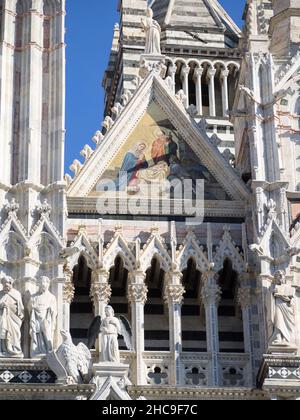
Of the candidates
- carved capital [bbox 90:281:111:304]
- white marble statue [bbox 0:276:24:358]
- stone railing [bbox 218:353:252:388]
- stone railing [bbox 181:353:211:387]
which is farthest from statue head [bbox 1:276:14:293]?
stone railing [bbox 218:353:252:388]

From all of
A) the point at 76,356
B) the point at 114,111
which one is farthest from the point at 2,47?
the point at 76,356

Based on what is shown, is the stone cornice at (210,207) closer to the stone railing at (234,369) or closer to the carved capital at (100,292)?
the carved capital at (100,292)

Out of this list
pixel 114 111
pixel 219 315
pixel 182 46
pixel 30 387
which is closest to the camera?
pixel 30 387

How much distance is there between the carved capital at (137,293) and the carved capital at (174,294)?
32 cm

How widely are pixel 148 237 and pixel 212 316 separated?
1.46 meters

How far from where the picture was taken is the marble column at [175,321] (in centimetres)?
2062

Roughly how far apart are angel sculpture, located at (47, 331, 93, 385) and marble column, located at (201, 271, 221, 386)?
216 cm

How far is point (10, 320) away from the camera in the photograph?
1988 centimetres

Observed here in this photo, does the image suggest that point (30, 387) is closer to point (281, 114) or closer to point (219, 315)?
point (219, 315)

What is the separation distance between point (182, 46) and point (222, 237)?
36.5 feet

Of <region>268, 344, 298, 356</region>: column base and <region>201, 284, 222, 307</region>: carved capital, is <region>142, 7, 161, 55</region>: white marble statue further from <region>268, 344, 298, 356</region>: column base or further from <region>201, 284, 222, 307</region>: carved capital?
<region>268, 344, 298, 356</region>: column base

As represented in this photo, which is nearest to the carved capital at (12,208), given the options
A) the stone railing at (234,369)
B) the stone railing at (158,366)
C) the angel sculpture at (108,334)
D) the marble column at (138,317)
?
the marble column at (138,317)
